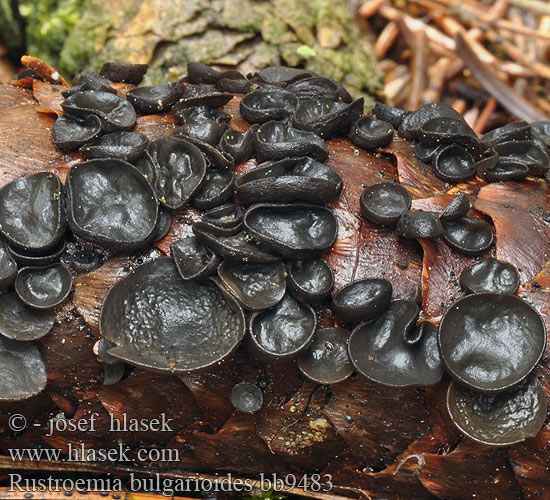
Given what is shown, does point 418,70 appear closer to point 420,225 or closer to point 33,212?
point 420,225

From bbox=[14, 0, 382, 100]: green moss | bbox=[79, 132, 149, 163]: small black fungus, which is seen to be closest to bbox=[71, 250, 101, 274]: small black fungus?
bbox=[79, 132, 149, 163]: small black fungus

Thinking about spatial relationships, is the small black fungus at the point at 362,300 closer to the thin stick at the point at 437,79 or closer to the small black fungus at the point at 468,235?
the small black fungus at the point at 468,235

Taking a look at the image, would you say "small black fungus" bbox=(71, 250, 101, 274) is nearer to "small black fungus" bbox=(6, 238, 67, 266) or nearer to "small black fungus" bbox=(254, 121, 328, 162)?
"small black fungus" bbox=(6, 238, 67, 266)

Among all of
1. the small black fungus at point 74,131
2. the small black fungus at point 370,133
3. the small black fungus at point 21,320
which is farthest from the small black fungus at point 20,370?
the small black fungus at point 370,133

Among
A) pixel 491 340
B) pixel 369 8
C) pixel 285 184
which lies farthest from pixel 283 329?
pixel 369 8

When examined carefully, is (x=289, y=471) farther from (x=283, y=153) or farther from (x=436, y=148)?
(x=436, y=148)

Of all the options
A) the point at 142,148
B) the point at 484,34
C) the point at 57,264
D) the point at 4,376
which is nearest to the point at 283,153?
the point at 142,148
